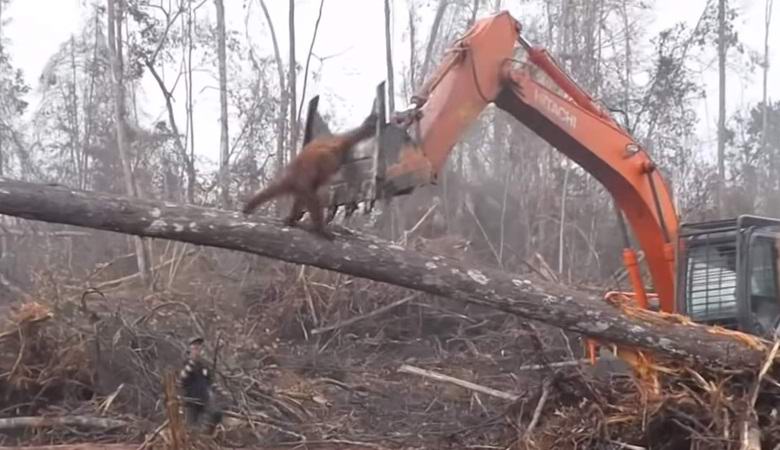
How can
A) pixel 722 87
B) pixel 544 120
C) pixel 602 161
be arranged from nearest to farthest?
pixel 544 120, pixel 602 161, pixel 722 87

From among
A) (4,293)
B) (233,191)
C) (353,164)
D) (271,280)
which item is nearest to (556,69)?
(353,164)

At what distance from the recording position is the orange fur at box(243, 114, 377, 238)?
5.89 m

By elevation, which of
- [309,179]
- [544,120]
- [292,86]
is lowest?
[309,179]

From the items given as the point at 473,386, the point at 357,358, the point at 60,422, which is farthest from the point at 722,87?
the point at 60,422

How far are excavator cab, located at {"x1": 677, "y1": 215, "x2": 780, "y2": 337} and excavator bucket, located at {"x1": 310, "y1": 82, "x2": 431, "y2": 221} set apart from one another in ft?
9.70

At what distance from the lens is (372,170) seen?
632cm

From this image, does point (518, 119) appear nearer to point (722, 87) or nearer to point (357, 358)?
point (357, 358)

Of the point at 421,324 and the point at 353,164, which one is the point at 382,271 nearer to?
the point at 353,164

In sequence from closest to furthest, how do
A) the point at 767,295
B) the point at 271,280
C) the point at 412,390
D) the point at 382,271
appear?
the point at 382,271, the point at 767,295, the point at 412,390, the point at 271,280

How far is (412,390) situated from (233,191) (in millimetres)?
10960

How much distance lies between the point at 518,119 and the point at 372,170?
248 centimetres

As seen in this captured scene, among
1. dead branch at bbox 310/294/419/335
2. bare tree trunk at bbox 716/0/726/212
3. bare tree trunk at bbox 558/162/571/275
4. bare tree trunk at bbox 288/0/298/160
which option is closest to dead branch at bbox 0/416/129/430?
dead branch at bbox 310/294/419/335

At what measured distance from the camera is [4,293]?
51.6 feet

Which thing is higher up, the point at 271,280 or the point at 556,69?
the point at 556,69
